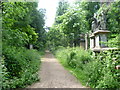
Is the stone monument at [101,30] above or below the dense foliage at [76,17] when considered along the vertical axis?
below

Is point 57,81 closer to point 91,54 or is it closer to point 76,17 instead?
point 91,54

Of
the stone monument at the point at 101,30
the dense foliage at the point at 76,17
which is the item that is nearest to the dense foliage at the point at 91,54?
the dense foliage at the point at 76,17

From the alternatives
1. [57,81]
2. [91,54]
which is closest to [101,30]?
[91,54]

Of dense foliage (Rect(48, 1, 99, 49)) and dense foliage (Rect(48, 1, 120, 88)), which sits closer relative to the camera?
dense foliage (Rect(48, 1, 120, 88))

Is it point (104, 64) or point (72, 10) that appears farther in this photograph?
point (72, 10)

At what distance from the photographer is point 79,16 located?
25.6 ft

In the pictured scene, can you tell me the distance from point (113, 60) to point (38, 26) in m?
10.2

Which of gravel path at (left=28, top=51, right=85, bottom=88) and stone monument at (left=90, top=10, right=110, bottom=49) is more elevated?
stone monument at (left=90, top=10, right=110, bottom=49)

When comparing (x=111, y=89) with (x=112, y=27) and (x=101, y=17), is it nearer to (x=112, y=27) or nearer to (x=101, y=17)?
(x=101, y=17)

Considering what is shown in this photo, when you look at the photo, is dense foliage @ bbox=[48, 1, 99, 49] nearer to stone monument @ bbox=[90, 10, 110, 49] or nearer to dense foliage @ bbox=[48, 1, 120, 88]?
dense foliage @ bbox=[48, 1, 120, 88]

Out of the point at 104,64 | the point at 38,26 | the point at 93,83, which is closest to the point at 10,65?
the point at 93,83

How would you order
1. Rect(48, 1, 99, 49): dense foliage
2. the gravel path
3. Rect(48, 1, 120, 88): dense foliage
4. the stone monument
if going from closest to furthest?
Rect(48, 1, 120, 88): dense foliage
the gravel path
the stone monument
Rect(48, 1, 99, 49): dense foliage

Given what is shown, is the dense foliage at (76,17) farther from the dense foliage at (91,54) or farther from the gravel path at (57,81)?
the gravel path at (57,81)

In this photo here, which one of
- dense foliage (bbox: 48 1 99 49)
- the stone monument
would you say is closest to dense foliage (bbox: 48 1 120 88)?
dense foliage (bbox: 48 1 99 49)
